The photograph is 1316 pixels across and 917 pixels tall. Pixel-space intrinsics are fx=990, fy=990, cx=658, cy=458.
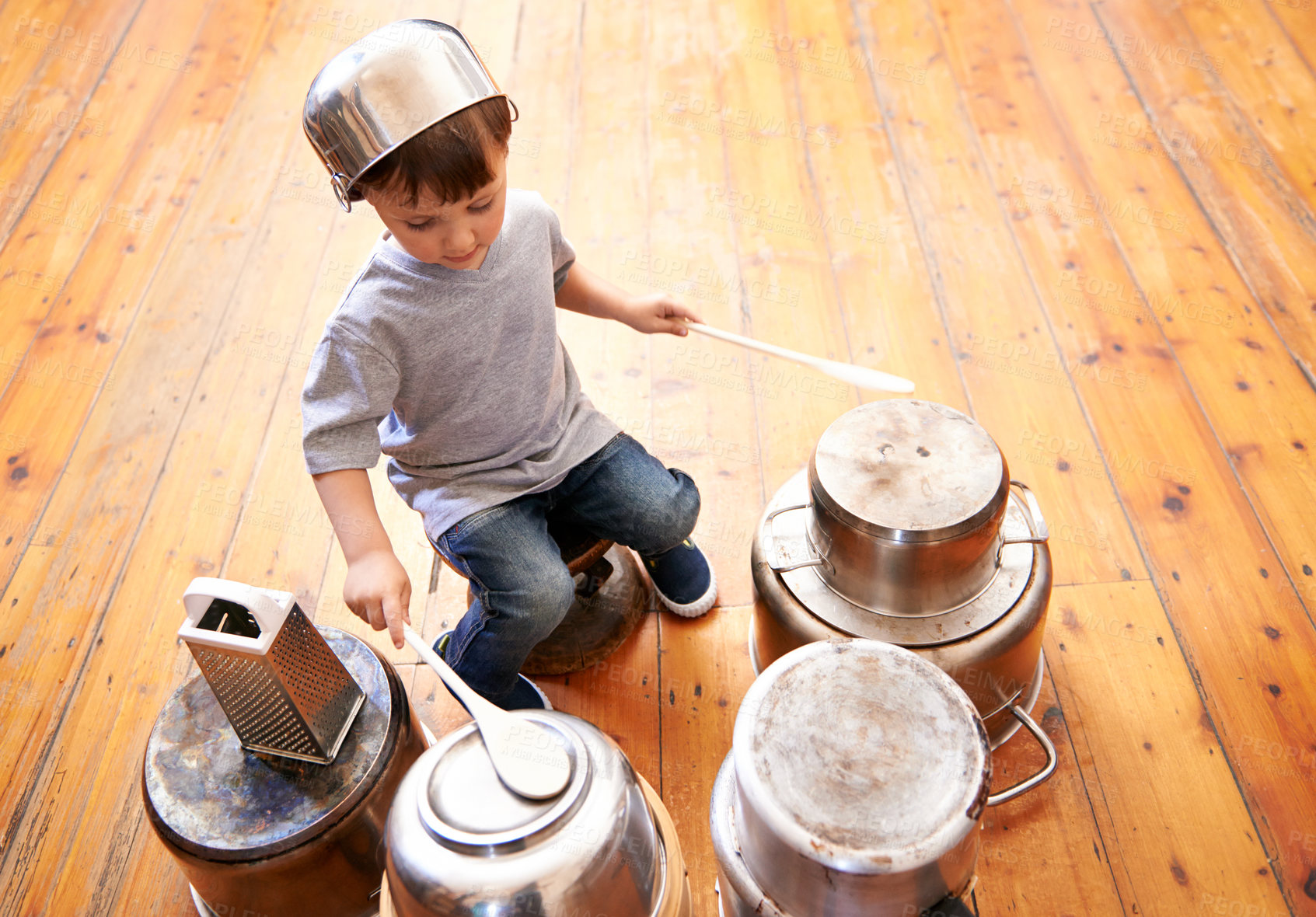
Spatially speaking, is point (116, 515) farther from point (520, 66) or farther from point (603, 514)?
point (520, 66)

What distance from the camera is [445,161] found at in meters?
0.92

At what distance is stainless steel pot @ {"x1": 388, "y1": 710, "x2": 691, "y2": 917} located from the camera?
798 millimetres

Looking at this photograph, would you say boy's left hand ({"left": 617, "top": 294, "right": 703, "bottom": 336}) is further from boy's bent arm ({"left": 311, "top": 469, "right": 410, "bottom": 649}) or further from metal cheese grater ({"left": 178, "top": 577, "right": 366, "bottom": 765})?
metal cheese grater ({"left": 178, "top": 577, "right": 366, "bottom": 765})

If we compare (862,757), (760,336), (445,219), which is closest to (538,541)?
(445,219)

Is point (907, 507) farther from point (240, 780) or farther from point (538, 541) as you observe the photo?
point (240, 780)

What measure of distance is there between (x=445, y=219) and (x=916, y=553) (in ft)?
1.92

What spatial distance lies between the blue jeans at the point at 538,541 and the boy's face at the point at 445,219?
32 centimetres

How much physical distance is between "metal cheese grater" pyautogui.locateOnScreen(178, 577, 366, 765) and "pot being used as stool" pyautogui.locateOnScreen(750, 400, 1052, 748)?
51cm

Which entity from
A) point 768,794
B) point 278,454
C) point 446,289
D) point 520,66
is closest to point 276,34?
point 520,66

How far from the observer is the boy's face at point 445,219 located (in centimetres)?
96

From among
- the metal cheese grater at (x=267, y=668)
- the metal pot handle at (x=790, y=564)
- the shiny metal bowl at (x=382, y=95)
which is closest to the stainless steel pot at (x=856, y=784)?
the metal pot handle at (x=790, y=564)

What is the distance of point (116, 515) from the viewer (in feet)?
5.35

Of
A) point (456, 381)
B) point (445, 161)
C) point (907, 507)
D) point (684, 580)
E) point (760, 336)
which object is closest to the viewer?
point (445, 161)

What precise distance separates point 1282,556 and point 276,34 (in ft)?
8.53
